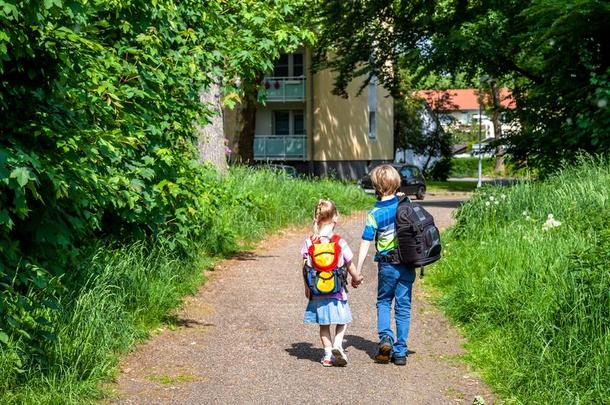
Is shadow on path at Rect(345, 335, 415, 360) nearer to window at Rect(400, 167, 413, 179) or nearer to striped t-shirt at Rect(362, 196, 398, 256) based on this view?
striped t-shirt at Rect(362, 196, 398, 256)

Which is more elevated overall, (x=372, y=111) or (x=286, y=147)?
(x=372, y=111)

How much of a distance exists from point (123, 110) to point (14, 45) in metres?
2.52

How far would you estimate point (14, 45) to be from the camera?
18.6ft

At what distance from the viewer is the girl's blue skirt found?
Result: 7.39 meters

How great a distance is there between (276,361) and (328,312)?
0.63 m

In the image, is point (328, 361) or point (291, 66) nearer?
point (328, 361)

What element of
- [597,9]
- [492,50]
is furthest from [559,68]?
[492,50]

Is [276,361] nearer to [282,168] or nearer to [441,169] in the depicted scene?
[282,168]

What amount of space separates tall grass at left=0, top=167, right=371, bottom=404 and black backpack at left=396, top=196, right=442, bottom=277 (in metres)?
2.43

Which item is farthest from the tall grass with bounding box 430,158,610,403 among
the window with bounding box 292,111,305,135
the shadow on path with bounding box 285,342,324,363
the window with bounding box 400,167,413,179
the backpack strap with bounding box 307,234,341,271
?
the window with bounding box 292,111,305,135

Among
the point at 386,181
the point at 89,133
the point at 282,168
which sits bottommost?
the point at 282,168

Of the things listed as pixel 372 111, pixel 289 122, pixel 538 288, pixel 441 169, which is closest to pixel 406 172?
pixel 289 122

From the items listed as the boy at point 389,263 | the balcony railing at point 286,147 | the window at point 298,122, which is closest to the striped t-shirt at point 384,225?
the boy at point 389,263

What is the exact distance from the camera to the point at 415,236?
288 inches
